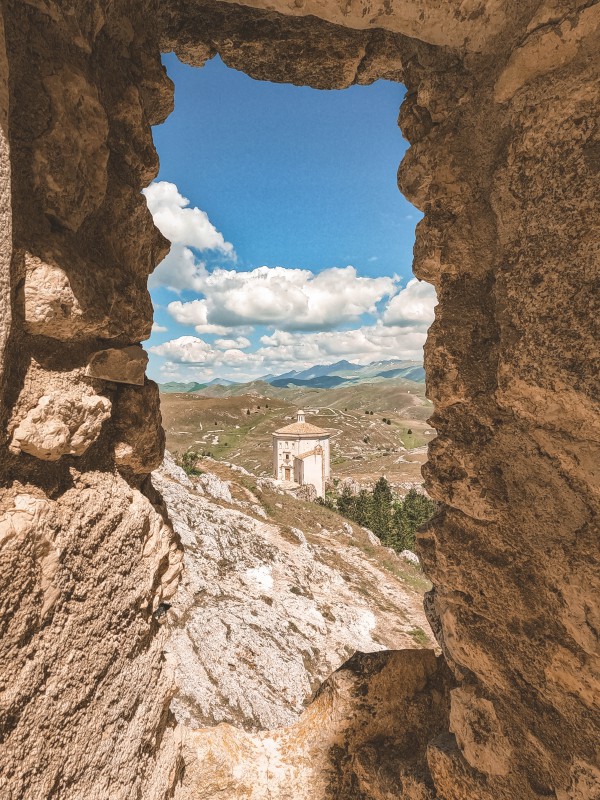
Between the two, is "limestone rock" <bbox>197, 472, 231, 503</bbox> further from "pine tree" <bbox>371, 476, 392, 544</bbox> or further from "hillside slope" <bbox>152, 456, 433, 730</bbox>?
"pine tree" <bbox>371, 476, 392, 544</bbox>

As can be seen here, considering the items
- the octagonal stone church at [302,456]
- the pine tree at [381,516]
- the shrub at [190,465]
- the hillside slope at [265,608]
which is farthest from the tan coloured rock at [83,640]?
the octagonal stone church at [302,456]

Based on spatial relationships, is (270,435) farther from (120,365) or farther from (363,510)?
(120,365)

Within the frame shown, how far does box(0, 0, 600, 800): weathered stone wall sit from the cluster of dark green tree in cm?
2648

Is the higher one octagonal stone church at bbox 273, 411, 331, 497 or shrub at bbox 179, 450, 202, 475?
shrub at bbox 179, 450, 202, 475

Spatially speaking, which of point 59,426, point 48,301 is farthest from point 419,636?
point 48,301

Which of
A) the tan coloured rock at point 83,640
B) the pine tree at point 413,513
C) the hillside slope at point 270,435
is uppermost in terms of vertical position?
the tan coloured rock at point 83,640

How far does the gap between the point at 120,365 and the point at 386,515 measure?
3179cm

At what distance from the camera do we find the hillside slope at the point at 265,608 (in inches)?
342

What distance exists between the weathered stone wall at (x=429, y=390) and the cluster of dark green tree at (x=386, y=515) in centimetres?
2648

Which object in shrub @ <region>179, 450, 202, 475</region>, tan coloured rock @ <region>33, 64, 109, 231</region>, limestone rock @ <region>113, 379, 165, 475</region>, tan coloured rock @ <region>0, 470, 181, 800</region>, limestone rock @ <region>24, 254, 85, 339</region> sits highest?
tan coloured rock @ <region>33, 64, 109, 231</region>

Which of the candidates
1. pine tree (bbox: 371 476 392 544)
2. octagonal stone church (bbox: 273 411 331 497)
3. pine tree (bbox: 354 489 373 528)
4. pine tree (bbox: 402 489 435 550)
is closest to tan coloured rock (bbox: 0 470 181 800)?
pine tree (bbox: 371 476 392 544)

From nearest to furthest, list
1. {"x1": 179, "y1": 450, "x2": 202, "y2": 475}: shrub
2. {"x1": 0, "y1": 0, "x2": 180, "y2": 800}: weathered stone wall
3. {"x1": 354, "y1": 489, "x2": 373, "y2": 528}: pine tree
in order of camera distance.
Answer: {"x1": 0, "y1": 0, "x2": 180, "y2": 800}: weathered stone wall < {"x1": 179, "y1": 450, "x2": 202, "y2": 475}: shrub < {"x1": 354, "y1": 489, "x2": 373, "y2": 528}: pine tree

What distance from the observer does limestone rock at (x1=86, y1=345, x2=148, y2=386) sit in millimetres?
2412

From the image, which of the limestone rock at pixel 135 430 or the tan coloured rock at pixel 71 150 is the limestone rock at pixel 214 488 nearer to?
the limestone rock at pixel 135 430
